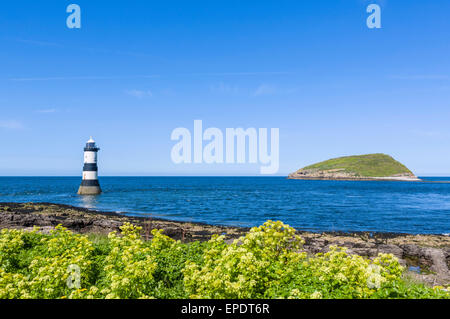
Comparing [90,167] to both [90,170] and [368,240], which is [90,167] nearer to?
[90,170]

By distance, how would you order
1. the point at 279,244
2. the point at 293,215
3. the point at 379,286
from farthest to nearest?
the point at 293,215 < the point at 279,244 < the point at 379,286

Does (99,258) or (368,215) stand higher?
(99,258)

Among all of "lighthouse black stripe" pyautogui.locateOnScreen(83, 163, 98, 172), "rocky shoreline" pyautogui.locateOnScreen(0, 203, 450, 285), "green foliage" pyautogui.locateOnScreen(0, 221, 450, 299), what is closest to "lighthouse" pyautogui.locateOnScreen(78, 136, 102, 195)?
"lighthouse black stripe" pyautogui.locateOnScreen(83, 163, 98, 172)

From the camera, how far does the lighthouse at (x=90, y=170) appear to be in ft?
212

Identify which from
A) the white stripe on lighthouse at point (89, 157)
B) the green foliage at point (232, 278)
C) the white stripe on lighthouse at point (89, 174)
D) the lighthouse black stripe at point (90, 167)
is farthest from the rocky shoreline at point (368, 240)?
the white stripe on lighthouse at point (89, 174)

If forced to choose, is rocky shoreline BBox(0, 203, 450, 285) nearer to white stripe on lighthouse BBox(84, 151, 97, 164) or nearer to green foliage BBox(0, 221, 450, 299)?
green foliage BBox(0, 221, 450, 299)

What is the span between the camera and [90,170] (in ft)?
218

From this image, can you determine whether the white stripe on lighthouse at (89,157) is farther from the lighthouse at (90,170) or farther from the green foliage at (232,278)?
the green foliage at (232,278)

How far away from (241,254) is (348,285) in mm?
2505

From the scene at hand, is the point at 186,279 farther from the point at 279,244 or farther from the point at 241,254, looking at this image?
the point at 279,244

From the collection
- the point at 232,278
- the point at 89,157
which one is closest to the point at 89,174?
the point at 89,157
